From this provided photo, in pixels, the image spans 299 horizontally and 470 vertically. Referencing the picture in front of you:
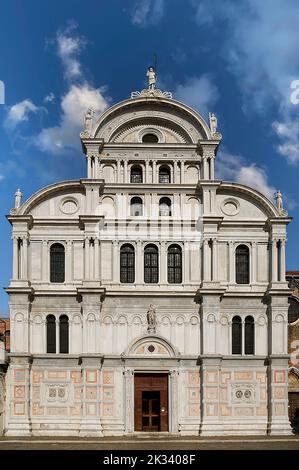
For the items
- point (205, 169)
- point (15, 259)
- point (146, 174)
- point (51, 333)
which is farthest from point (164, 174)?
point (51, 333)

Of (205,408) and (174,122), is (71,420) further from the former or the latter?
(174,122)

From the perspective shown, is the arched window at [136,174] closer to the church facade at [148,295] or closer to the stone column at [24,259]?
the church facade at [148,295]

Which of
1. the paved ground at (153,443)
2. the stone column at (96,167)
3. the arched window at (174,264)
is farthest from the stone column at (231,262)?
the paved ground at (153,443)

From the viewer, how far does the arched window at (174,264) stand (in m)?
44.1

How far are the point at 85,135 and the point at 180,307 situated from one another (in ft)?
35.9

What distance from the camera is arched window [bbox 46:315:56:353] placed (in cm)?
4316

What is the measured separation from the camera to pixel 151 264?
4422cm

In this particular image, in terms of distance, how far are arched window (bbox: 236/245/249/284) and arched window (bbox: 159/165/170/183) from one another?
5.66m

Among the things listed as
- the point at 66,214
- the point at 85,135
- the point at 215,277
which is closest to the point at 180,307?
the point at 215,277

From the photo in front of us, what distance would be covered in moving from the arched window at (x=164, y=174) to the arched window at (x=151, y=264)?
13.3ft

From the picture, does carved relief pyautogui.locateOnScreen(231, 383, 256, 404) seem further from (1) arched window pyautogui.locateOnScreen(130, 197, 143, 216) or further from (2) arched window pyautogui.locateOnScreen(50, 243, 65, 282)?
(2) arched window pyautogui.locateOnScreen(50, 243, 65, 282)
